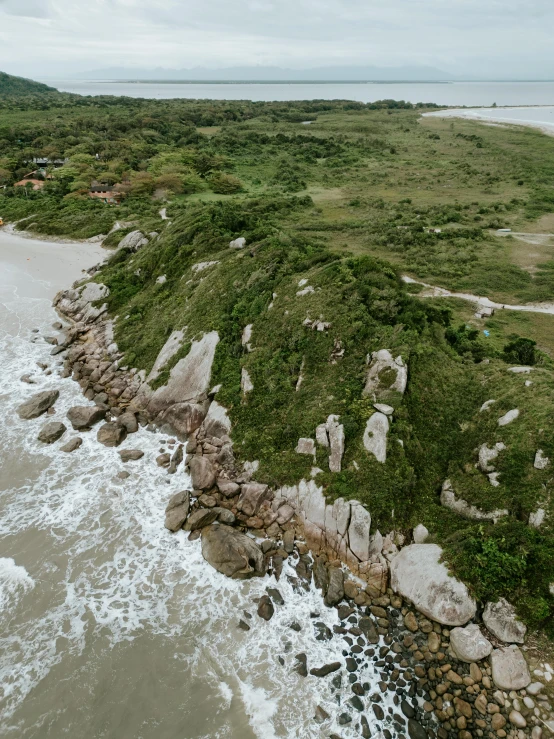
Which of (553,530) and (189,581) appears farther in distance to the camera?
(189,581)

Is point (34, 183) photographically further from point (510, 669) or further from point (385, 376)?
point (510, 669)

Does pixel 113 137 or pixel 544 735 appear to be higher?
pixel 113 137

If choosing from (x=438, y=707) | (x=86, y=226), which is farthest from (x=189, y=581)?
(x=86, y=226)

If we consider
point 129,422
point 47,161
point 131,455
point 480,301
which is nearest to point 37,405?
point 129,422

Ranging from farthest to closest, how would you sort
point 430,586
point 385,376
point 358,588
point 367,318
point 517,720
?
point 367,318 → point 385,376 → point 358,588 → point 430,586 → point 517,720

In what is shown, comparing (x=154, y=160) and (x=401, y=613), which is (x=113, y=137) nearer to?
(x=154, y=160)

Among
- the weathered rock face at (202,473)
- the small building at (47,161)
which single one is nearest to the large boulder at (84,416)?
the weathered rock face at (202,473)

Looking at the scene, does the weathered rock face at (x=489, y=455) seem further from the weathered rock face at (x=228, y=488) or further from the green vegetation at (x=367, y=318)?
the weathered rock face at (x=228, y=488)
